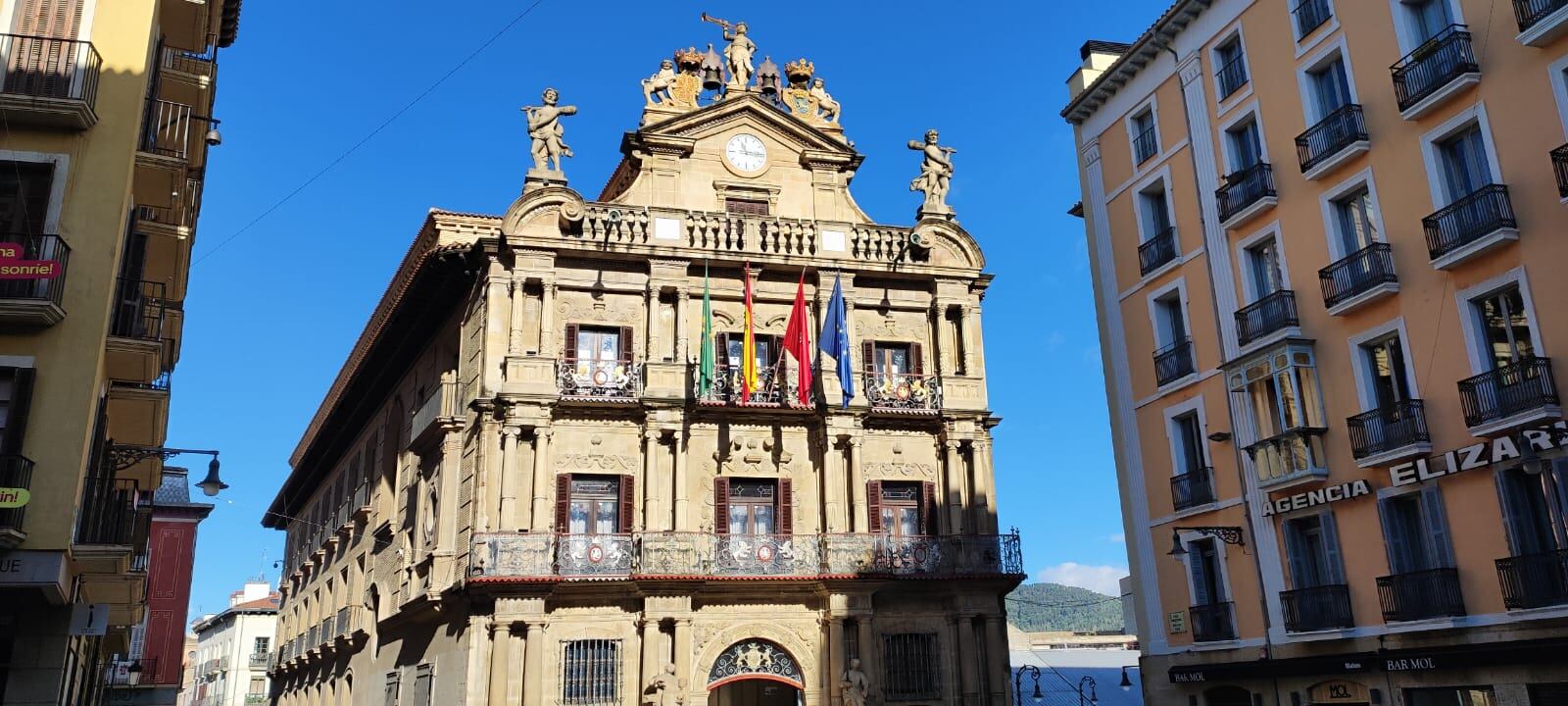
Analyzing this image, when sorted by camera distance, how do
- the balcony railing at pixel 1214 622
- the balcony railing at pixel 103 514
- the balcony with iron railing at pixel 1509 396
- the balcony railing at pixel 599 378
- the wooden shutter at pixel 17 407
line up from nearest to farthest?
1. the wooden shutter at pixel 17 407
2. the balcony railing at pixel 103 514
3. the balcony with iron railing at pixel 1509 396
4. the balcony railing at pixel 1214 622
5. the balcony railing at pixel 599 378

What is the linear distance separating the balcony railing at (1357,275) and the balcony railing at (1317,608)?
544 cm

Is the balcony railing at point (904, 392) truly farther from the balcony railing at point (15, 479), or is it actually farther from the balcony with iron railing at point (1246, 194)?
the balcony railing at point (15, 479)

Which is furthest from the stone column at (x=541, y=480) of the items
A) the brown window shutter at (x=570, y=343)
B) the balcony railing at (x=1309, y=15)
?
the balcony railing at (x=1309, y=15)

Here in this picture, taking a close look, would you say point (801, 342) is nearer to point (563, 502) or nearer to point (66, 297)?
point (563, 502)

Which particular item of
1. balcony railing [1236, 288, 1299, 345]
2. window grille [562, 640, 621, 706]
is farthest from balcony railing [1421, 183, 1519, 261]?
window grille [562, 640, 621, 706]

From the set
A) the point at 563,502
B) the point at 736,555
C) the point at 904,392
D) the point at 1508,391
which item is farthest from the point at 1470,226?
the point at 563,502

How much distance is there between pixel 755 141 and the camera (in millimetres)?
31969

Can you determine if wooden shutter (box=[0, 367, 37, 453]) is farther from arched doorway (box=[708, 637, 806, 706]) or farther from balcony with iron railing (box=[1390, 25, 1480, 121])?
balcony with iron railing (box=[1390, 25, 1480, 121])

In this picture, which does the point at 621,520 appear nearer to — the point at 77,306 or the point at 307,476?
the point at 77,306

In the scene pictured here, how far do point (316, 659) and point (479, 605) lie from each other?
23543mm

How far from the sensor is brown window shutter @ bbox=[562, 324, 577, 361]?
94.1 ft

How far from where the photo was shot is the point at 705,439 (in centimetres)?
2902

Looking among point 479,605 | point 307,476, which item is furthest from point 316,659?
point 479,605

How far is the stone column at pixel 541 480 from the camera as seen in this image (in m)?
27.1
